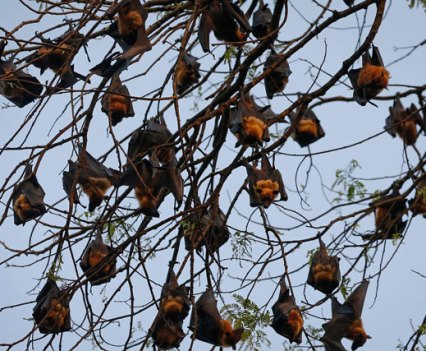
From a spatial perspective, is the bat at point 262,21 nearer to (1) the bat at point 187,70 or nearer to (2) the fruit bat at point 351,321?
(1) the bat at point 187,70

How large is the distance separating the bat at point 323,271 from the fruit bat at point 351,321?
0.14 metres

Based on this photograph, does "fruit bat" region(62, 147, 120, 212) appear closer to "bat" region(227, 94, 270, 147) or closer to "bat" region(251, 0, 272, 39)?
"bat" region(227, 94, 270, 147)

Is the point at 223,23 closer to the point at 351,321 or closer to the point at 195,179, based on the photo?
the point at 195,179

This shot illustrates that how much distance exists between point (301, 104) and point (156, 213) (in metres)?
1.14

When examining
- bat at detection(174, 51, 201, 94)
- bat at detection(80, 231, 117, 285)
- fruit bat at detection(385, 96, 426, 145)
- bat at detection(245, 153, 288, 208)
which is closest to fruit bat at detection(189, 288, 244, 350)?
bat at detection(80, 231, 117, 285)

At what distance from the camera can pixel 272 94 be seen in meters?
5.56

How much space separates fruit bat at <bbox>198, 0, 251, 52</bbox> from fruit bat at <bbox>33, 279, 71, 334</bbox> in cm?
161

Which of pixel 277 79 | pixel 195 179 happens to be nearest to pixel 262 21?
pixel 277 79

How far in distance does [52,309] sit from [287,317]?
136 cm

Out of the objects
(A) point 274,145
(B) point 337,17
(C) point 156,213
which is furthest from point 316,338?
(B) point 337,17

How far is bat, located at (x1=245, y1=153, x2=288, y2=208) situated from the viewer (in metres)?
5.16

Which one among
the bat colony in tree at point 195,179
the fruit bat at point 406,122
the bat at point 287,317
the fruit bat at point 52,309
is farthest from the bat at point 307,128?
the fruit bat at point 52,309

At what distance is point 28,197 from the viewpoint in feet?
16.1

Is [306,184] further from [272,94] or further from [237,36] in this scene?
[237,36]
